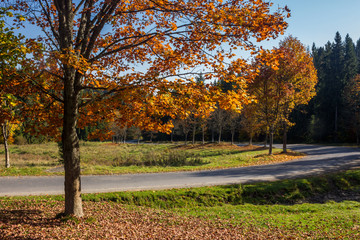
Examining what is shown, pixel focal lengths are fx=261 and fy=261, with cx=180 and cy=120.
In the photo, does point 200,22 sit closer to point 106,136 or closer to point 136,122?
point 136,122

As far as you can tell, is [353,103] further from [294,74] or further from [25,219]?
[25,219]

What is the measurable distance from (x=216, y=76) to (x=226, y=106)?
72 centimetres

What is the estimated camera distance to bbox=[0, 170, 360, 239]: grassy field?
6.16 m

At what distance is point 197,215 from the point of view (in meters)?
8.14

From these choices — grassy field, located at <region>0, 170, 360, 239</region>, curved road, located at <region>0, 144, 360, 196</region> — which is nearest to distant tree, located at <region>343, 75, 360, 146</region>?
curved road, located at <region>0, 144, 360, 196</region>

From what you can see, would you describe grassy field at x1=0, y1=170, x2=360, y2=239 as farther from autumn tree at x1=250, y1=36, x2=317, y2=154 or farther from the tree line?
the tree line

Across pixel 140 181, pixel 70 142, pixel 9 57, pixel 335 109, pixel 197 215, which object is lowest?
pixel 197 215

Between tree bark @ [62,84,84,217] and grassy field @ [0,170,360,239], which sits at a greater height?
tree bark @ [62,84,84,217]

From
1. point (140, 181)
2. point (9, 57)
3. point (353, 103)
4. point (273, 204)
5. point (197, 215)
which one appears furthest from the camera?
point (353, 103)

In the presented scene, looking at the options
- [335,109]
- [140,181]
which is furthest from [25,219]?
[335,109]

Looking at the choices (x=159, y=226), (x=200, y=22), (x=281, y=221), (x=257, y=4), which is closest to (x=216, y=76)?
(x=200, y=22)

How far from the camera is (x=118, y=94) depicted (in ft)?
20.7

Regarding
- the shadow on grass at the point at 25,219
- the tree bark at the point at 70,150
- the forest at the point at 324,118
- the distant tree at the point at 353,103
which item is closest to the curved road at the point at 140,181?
the shadow on grass at the point at 25,219

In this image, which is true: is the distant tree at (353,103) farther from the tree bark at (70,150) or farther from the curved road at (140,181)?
the tree bark at (70,150)
